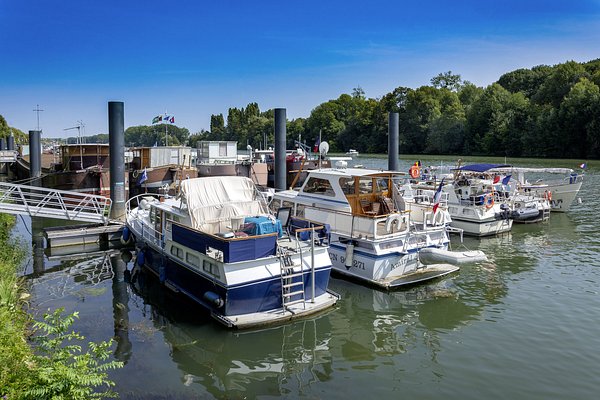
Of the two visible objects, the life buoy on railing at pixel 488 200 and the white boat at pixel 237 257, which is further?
the life buoy on railing at pixel 488 200

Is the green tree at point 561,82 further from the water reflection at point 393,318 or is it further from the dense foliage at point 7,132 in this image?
the dense foliage at point 7,132

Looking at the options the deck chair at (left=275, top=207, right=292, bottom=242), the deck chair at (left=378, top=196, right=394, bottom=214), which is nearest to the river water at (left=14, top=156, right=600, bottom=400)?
the deck chair at (left=275, top=207, right=292, bottom=242)

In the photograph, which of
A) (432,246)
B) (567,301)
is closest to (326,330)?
(432,246)

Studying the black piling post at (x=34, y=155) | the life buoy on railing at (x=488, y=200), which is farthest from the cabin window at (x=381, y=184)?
the black piling post at (x=34, y=155)

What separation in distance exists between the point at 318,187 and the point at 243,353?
7875mm

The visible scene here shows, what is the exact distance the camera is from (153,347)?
11383 millimetres

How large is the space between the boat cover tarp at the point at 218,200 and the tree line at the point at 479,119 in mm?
38750

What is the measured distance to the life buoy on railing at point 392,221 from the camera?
16.0 meters

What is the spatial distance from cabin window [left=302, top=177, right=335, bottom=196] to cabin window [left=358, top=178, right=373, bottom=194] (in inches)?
36.5

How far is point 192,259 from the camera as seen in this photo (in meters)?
13.3

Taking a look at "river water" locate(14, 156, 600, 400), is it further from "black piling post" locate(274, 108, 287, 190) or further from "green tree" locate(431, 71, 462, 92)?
"green tree" locate(431, 71, 462, 92)

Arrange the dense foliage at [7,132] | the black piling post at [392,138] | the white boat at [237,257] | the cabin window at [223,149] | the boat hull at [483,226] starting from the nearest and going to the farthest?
the white boat at [237,257], the boat hull at [483,226], the black piling post at [392,138], the cabin window at [223,149], the dense foliage at [7,132]

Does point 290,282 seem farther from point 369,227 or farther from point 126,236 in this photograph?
point 126,236

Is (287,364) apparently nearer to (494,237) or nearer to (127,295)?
(127,295)
